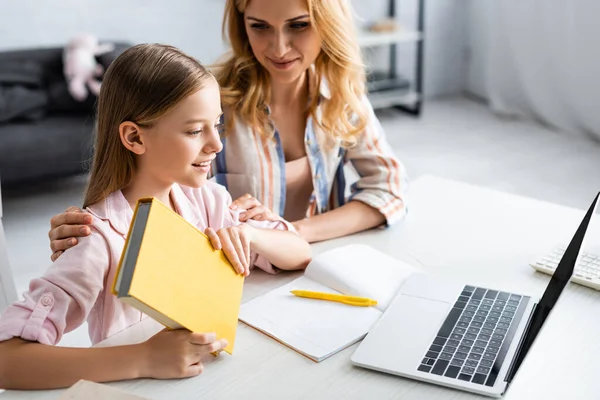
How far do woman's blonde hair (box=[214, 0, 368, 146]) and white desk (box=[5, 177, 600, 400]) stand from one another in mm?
241

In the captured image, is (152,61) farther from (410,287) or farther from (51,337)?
(410,287)

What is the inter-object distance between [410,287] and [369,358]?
0.77ft

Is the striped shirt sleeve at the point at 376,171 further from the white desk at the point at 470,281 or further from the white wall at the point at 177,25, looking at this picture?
the white wall at the point at 177,25

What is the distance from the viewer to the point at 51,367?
0.97 metres

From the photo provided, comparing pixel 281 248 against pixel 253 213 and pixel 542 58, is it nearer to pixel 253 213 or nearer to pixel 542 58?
pixel 253 213

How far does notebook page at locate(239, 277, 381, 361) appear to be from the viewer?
107 centimetres

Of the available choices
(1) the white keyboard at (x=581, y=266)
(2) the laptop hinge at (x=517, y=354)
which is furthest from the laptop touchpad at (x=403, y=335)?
(1) the white keyboard at (x=581, y=266)

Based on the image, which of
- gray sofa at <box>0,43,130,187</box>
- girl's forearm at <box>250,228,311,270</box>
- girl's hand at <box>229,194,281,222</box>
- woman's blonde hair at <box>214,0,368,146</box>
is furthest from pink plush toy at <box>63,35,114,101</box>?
girl's forearm at <box>250,228,311,270</box>

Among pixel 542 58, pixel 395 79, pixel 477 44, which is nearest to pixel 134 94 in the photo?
pixel 395 79

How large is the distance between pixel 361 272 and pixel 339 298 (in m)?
0.09

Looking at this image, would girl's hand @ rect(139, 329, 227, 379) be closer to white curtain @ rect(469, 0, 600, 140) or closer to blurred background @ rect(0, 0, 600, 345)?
blurred background @ rect(0, 0, 600, 345)

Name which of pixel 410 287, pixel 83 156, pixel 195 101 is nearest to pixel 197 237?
pixel 195 101

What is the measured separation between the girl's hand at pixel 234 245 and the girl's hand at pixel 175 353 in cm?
13

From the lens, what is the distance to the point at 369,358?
1025 millimetres
